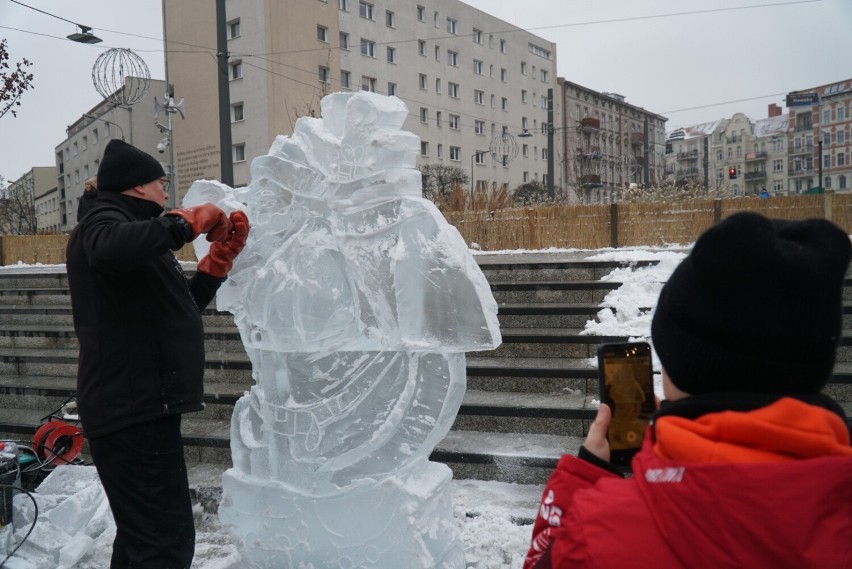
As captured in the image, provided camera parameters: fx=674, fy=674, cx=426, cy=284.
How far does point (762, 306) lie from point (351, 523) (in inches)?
85.8

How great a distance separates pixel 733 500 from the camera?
89 centimetres

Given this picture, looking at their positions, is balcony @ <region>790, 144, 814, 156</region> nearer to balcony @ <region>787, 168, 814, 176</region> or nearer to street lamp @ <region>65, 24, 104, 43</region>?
balcony @ <region>787, 168, 814, 176</region>

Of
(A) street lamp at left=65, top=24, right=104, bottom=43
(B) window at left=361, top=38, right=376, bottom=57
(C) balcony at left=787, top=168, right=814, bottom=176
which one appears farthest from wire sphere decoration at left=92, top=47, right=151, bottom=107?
(C) balcony at left=787, top=168, right=814, bottom=176

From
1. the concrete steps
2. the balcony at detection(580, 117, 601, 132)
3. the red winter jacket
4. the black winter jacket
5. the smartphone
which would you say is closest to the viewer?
the red winter jacket

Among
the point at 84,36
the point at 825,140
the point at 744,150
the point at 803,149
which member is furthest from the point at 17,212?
the point at 744,150

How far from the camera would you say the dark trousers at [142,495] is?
2.35 metres

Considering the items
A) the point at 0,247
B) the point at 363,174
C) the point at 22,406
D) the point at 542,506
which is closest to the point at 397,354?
the point at 363,174

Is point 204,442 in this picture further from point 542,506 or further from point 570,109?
point 570,109

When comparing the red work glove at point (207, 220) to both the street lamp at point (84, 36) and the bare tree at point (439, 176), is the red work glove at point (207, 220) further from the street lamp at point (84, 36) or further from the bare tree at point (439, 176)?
the bare tree at point (439, 176)

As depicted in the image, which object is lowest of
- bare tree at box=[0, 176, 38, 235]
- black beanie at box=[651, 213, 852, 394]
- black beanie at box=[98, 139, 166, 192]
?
black beanie at box=[651, 213, 852, 394]

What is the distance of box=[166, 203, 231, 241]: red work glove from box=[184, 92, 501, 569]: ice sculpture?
0.24m

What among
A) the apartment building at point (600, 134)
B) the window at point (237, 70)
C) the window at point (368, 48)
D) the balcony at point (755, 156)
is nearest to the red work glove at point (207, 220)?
the window at point (237, 70)

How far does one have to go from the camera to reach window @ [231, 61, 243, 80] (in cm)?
2757

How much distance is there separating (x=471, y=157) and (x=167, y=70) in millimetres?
17435
